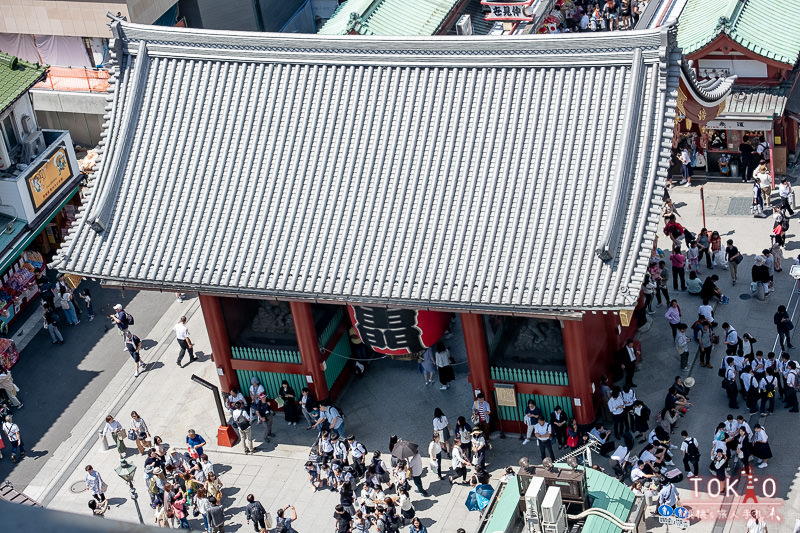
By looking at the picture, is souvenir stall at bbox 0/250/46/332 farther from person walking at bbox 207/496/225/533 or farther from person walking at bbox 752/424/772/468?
person walking at bbox 752/424/772/468

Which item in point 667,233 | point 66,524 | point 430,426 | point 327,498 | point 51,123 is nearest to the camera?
point 66,524

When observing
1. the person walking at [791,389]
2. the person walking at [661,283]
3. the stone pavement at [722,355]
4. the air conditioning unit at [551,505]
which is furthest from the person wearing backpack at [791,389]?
the air conditioning unit at [551,505]

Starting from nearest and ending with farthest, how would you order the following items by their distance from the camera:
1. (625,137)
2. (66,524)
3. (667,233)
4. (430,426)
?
(66,524) < (625,137) < (430,426) < (667,233)

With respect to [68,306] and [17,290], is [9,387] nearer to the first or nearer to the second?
[68,306]

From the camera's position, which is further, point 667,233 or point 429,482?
point 667,233

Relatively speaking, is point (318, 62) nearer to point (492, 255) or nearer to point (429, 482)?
point (492, 255)

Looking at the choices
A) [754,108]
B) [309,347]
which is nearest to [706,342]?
[309,347]

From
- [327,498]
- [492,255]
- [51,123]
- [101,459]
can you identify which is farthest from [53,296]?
[492,255]

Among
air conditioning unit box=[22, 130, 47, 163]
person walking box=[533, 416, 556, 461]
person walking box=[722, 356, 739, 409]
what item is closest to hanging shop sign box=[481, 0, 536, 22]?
air conditioning unit box=[22, 130, 47, 163]
